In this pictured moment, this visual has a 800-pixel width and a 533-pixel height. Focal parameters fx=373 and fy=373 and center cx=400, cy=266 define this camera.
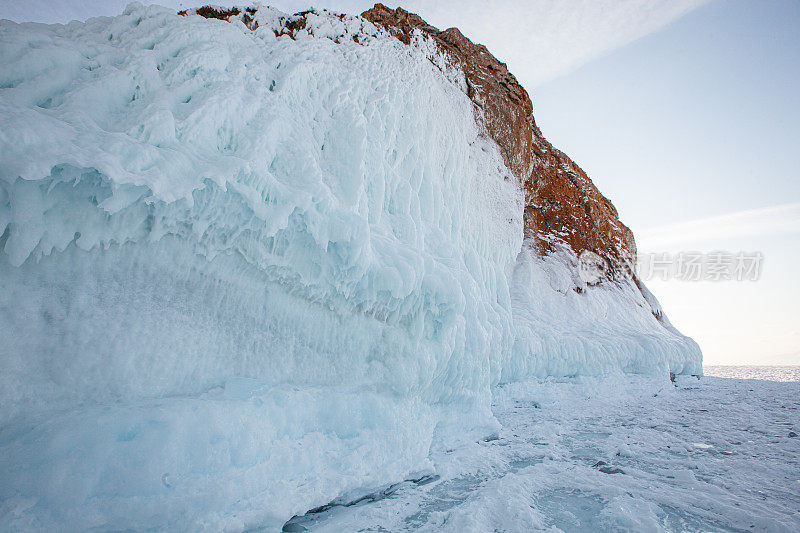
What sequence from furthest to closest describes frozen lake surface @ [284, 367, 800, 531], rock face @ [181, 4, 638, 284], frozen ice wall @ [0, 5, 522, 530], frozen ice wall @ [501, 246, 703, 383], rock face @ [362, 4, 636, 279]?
rock face @ [362, 4, 636, 279] → rock face @ [181, 4, 638, 284] → frozen ice wall @ [501, 246, 703, 383] → frozen lake surface @ [284, 367, 800, 531] → frozen ice wall @ [0, 5, 522, 530]

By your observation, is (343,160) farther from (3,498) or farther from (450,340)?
(3,498)

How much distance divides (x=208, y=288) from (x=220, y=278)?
12 cm

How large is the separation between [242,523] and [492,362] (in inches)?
165

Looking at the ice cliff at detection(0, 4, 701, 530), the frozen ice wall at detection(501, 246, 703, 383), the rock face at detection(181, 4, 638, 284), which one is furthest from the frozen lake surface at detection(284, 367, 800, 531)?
the rock face at detection(181, 4, 638, 284)

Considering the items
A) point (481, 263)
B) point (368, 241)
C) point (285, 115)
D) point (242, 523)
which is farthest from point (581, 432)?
point (285, 115)

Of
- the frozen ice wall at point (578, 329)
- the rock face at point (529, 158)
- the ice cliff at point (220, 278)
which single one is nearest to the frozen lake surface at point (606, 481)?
the ice cliff at point (220, 278)

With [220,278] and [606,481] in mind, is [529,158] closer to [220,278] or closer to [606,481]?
[606,481]

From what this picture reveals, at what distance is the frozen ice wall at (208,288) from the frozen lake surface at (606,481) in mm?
404

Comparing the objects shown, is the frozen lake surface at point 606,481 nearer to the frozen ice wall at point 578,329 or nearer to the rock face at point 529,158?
the frozen ice wall at point 578,329

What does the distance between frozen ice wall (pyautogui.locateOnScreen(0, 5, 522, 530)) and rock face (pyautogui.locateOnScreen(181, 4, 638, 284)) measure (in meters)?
2.50

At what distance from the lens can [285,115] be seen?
3877 mm

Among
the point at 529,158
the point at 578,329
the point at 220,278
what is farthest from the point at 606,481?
the point at 529,158

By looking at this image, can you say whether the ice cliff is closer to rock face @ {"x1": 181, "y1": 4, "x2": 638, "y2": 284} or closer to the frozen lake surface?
the frozen lake surface

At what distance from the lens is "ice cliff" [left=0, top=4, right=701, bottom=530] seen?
2262 mm
